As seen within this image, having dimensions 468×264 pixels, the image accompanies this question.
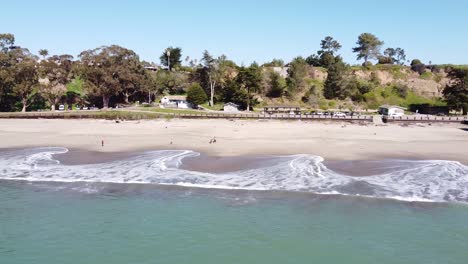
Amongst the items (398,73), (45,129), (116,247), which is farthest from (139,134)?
(398,73)

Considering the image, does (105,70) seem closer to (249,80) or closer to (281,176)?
(249,80)

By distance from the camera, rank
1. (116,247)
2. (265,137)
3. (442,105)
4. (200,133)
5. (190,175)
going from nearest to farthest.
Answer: (116,247) → (190,175) → (265,137) → (200,133) → (442,105)

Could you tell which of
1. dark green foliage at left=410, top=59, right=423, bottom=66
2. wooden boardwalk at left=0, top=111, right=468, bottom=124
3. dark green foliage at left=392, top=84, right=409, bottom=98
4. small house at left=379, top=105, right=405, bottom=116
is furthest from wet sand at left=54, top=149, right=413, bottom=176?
dark green foliage at left=410, top=59, right=423, bottom=66

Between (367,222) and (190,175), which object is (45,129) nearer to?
(190,175)

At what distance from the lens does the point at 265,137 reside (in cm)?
4644

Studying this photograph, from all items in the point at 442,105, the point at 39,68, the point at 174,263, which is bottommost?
the point at 174,263

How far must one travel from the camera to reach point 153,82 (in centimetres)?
8800

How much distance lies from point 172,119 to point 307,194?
45001 mm

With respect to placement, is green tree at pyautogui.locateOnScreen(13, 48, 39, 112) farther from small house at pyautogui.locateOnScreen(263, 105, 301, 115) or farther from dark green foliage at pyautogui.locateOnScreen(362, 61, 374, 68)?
dark green foliage at pyautogui.locateOnScreen(362, 61, 374, 68)

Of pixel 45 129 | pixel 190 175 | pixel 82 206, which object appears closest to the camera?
pixel 82 206

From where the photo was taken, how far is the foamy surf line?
2517 centimetres

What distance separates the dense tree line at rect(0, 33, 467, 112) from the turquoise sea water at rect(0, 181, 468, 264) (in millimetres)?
57390

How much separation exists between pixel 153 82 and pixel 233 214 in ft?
231

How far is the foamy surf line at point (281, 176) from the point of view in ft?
82.6
